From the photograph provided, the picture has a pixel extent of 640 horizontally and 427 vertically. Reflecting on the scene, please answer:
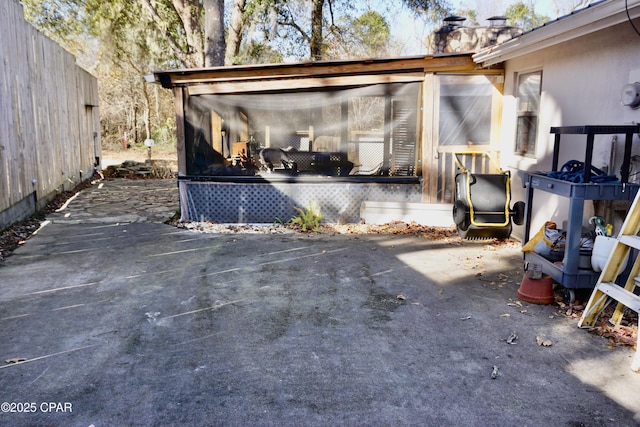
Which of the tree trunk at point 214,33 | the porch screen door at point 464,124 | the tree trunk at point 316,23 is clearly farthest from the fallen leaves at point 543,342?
the tree trunk at point 316,23

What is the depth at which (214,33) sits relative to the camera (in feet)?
36.4

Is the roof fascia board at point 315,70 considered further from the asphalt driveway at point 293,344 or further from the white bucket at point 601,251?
the white bucket at point 601,251

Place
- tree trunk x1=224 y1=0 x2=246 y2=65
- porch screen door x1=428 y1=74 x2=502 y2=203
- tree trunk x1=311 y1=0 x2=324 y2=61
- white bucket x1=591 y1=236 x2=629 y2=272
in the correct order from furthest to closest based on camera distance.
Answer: tree trunk x1=311 y1=0 x2=324 y2=61
tree trunk x1=224 y1=0 x2=246 y2=65
porch screen door x1=428 y1=74 x2=502 y2=203
white bucket x1=591 y1=236 x2=629 y2=272

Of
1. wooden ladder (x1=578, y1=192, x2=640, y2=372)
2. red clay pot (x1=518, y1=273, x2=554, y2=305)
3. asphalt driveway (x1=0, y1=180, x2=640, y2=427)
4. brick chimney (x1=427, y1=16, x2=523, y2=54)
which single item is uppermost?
brick chimney (x1=427, y1=16, x2=523, y2=54)

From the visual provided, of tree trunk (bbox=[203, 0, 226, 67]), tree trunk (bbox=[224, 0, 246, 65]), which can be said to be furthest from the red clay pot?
tree trunk (bbox=[224, 0, 246, 65])

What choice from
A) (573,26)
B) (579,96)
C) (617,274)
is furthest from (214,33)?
(617,274)

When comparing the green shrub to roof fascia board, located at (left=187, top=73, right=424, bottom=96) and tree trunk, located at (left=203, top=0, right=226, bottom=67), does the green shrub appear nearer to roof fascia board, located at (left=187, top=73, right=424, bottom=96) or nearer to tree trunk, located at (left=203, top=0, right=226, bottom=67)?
roof fascia board, located at (left=187, top=73, right=424, bottom=96)

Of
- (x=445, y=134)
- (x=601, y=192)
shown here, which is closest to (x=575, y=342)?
(x=601, y=192)

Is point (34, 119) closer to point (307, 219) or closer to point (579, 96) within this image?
point (307, 219)

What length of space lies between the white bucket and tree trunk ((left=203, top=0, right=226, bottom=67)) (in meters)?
8.95

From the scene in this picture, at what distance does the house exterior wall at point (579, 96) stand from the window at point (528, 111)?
97mm

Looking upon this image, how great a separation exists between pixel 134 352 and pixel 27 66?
689 cm

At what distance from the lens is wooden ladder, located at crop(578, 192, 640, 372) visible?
364 cm

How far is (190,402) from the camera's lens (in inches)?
114
